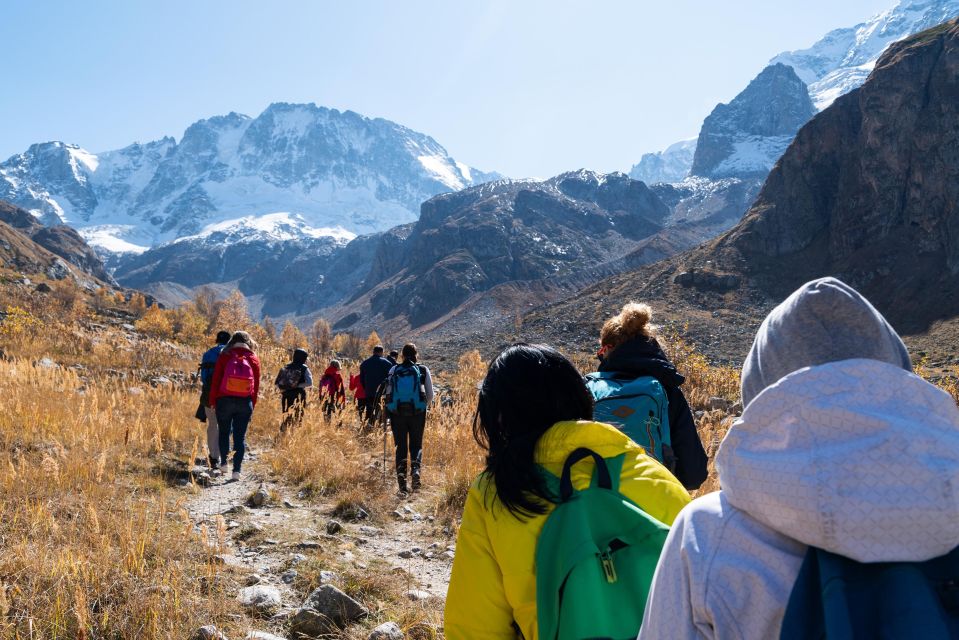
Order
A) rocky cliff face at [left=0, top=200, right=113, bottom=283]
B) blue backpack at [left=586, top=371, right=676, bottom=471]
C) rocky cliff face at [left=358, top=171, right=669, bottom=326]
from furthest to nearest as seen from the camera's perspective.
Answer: rocky cliff face at [left=358, top=171, right=669, bottom=326] < rocky cliff face at [left=0, top=200, right=113, bottom=283] < blue backpack at [left=586, top=371, right=676, bottom=471]

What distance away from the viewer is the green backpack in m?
1.38

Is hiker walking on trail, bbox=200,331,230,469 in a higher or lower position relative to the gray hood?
lower

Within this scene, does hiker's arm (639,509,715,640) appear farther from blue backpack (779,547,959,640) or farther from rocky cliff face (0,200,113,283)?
rocky cliff face (0,200,113,283)

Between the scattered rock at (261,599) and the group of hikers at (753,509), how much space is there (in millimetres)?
2014

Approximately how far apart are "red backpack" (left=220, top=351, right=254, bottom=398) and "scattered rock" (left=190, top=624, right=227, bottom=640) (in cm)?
411

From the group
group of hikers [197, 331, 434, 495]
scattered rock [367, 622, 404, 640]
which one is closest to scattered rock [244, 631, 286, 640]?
scattered rock [367, 622, 404, 640]

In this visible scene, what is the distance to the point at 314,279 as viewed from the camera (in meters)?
196

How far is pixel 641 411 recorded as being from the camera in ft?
9.57

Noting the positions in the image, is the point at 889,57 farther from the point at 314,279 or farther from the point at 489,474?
the point at 314,279

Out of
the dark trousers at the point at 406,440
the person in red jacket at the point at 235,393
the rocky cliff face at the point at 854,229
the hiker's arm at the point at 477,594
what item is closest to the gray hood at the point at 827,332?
the hiker's arm at the point at 477,594

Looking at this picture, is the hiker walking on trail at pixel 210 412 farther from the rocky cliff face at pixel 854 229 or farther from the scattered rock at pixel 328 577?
the rocky cliff face at pixel 854 229

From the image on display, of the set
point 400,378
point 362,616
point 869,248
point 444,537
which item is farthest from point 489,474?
point 869,248

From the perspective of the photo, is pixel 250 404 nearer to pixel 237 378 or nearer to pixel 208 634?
pixel 237 378

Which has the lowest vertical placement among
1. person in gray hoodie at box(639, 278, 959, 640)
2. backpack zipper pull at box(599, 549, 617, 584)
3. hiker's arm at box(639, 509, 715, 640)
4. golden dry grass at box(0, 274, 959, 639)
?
golden dry grass at box(0, 274, 959, 639)
